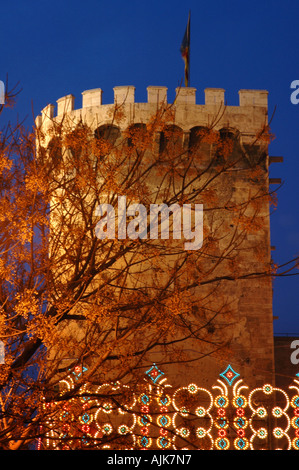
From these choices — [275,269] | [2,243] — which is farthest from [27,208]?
[275,269]

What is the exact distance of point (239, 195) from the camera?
60.6 ft

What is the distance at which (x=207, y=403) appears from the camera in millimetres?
15852

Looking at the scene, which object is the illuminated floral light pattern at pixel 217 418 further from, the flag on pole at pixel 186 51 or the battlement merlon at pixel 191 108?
the flag on pole at pixel 186 51

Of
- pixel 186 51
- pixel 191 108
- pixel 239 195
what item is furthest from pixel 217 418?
pixel 186 51

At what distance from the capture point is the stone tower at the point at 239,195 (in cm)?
1702

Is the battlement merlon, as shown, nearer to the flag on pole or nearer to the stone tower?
the stone tower

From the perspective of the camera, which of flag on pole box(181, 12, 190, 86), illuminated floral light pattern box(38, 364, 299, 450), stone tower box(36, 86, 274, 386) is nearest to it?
illuminated floral light pattern box(38, 364, 299, 450)

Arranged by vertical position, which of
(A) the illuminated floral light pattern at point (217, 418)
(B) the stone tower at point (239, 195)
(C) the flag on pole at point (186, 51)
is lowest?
(A) the illuminated floral light pattern at point (217, 418)

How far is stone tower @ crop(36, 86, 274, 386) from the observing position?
17.0 m

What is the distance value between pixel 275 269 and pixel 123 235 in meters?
2.33

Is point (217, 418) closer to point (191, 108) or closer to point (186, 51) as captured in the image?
point (191, 108)

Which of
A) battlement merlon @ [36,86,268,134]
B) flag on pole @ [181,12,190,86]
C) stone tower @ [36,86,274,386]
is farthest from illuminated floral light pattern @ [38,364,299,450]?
flag on pole @ [181,12,190,86]

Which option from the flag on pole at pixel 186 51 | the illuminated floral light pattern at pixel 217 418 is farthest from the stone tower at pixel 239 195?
the flag on pole at pixel 186 51
